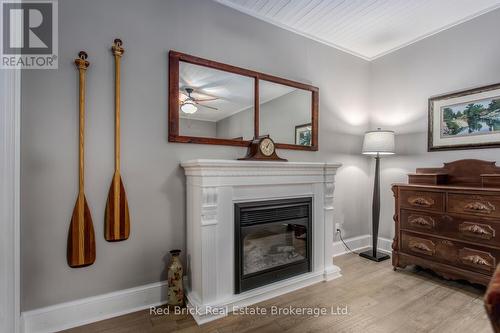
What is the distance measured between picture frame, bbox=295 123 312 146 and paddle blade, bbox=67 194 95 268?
2034 mm

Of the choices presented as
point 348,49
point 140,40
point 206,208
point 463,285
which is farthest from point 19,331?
point 348,49

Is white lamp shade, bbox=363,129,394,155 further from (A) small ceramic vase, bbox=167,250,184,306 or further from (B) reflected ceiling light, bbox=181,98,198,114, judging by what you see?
(A) small ceramic vase, bbox=167,250,184,306

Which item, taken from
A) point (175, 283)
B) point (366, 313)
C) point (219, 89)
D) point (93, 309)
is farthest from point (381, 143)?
point (93, 309)

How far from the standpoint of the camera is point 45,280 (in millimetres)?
1665

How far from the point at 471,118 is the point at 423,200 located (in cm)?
99

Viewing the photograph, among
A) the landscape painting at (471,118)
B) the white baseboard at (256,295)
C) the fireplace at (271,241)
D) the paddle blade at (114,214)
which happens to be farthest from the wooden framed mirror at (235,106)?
the landscape painting at (471,118)

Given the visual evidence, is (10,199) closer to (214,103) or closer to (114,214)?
(114,214)

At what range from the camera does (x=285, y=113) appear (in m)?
2.68

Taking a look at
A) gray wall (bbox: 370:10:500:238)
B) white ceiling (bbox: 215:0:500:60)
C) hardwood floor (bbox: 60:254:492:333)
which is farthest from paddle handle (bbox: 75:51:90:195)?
gray wall (bbox: 370:10:500:238)

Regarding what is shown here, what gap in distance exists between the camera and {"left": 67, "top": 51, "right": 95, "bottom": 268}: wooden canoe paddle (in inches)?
67.3

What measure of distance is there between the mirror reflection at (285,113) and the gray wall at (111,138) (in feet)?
0.89

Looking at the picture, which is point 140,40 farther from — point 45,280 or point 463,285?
point 463,285

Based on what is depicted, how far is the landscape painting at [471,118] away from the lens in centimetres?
240

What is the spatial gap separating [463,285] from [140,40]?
3505 millimetres
